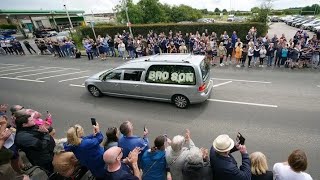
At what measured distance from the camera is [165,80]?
27.2ft

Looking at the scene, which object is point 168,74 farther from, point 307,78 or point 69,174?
point 307,78

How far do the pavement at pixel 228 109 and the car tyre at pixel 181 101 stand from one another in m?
0.20

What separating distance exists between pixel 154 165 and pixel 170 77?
15.7 feet

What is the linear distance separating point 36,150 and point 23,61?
779 inches

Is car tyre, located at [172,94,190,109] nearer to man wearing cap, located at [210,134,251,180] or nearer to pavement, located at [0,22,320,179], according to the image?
pavement, located at [0,22,320,179]

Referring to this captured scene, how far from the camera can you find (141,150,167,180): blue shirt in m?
3.77

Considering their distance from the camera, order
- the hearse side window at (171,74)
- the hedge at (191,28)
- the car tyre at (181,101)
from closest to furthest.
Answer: the hearse side window at (171,74) < the car tyre at (181,101) < the hedge at (191,28)

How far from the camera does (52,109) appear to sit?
374 inches

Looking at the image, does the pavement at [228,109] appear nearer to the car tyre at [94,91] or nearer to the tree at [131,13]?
the car tyre at [94,91]

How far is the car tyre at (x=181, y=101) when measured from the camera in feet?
27.1

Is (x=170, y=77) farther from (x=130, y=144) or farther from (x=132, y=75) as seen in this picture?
(x=130, y=144)

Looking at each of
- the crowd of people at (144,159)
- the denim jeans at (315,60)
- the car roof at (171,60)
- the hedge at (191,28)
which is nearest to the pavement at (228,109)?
the denim jeans at (315,60)

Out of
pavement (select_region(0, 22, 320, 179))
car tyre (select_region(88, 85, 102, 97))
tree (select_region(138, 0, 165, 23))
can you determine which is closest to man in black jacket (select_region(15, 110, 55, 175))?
pavement (select_region(0, 22, 320, 179))

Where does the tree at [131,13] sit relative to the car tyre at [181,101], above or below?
above
